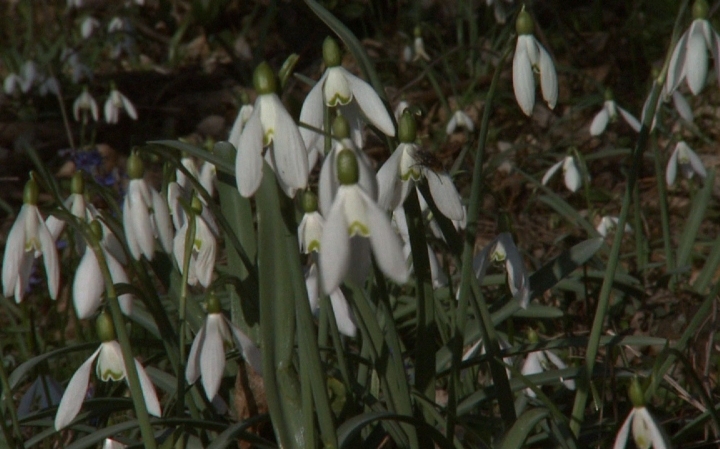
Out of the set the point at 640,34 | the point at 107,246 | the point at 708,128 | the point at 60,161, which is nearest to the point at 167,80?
the point at 60,161

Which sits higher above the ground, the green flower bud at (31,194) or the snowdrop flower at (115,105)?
the green flower bud at (31,194)

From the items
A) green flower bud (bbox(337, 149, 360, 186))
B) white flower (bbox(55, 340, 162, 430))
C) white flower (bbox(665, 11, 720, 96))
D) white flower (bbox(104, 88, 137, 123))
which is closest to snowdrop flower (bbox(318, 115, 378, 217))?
green flower bud (bbox(337, 149, 360, 186))

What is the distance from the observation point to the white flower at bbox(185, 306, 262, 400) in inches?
50.7

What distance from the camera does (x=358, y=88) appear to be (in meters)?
1.20

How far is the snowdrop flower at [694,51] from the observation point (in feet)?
4.51

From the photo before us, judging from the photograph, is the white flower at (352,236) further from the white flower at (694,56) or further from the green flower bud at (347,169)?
the white flower at (694,56)

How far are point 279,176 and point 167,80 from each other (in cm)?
440

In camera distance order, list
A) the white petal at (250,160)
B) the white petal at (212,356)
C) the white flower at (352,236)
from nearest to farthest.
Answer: the white flower at (352,236) < the white petal at (250,160) < the white petal at (212,356)

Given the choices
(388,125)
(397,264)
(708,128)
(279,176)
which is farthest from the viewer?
(708,128)

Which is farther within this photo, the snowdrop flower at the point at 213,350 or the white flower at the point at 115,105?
the white flower at the point at 115,105

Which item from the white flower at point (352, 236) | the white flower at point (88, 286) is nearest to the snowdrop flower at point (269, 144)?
the white flower at point (352, 236)

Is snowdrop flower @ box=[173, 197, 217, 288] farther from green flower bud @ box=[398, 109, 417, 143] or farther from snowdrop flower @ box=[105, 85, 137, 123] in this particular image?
snowdrop flower @ box=[105, 85, 137, 123]

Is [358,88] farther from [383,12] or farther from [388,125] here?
[383,12]

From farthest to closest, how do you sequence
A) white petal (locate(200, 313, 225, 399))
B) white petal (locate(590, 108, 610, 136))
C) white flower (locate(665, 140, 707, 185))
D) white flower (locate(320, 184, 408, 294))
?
white petal (locate(590, 108, 610, 136))
white flower (locate(665, 140, 707, 185))
white petal (locate(200, 313, 225, 399))
white flower (locate(320, 184, 408, 294))
